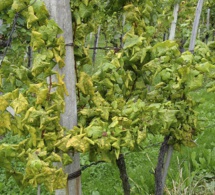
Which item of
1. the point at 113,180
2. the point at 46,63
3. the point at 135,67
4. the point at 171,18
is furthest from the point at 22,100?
the point at 171,18

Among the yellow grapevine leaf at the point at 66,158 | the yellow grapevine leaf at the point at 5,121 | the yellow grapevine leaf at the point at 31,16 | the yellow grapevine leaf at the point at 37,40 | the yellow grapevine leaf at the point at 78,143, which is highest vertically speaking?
the yellow grapevine leaf at the point at 31,16

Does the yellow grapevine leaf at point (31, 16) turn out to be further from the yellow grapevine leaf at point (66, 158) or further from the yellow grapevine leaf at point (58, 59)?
the yellow grapevine leaf at point (66, 158)

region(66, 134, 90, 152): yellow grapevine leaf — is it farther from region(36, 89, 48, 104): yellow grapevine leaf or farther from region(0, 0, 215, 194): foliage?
region(36, 89, 48, 104): yellow grapevine leaf

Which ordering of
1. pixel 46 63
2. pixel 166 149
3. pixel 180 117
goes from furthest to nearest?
pixel 166 149
pixel 180 117
pixel 46 63

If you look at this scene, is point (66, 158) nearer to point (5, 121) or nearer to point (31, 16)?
point (5, 121)

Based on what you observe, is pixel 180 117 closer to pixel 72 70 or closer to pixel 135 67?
pixel 135 67

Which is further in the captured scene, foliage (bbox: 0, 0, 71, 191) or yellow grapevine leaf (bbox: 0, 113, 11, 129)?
yellow grapevine leaf (bbox: 0, 113, 11, 129)

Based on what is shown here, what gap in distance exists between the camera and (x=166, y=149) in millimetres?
2076

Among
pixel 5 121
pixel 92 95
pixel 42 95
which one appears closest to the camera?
pixel 42 95

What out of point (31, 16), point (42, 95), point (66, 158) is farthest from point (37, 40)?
point (66, 158)

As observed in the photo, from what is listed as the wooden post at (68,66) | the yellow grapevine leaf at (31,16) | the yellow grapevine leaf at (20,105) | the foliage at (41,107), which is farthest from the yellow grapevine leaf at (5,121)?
the yellow grapevine leaf at (31,16)

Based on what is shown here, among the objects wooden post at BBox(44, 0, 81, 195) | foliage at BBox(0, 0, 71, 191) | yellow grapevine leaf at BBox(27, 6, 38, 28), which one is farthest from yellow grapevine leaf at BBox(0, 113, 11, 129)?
yellow grapevine leaf at BBox(27, 6, 38, 28)

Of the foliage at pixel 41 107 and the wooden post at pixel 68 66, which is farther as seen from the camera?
the wooden post at pixel 68 66

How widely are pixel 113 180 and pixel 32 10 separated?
2.84 metres
